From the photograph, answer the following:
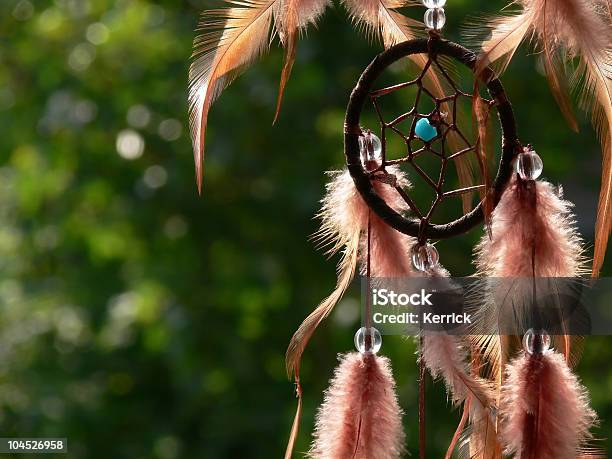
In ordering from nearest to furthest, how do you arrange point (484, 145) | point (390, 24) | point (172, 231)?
1. point (484, 145)
2. point (390, 24)
3. point (172, 231)

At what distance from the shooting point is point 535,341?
51cm

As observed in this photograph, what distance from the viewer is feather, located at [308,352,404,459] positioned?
0.54m

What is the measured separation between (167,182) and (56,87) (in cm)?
27

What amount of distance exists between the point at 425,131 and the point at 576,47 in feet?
0.33

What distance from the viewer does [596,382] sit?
167cm

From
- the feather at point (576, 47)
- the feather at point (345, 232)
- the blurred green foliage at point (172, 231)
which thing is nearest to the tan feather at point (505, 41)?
the feather at point (576, 47)

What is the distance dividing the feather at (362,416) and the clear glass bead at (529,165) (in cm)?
14

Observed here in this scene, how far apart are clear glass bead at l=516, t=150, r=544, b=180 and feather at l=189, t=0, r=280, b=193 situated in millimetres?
186

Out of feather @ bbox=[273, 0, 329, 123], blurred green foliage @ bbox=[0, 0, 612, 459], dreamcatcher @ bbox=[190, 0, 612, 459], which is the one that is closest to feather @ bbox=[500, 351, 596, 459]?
dreamcatcher @ bbox=[190, 0, 612, 459]

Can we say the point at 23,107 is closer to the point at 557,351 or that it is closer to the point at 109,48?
the point at 109,48

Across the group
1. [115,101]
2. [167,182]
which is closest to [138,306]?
[167,182]

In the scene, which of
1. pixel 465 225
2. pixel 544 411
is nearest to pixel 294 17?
pixel 465 225

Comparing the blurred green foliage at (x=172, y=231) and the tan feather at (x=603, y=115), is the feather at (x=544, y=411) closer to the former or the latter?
the tan feather at (x=603, y=115)

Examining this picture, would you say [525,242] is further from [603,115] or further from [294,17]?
[294,17]
